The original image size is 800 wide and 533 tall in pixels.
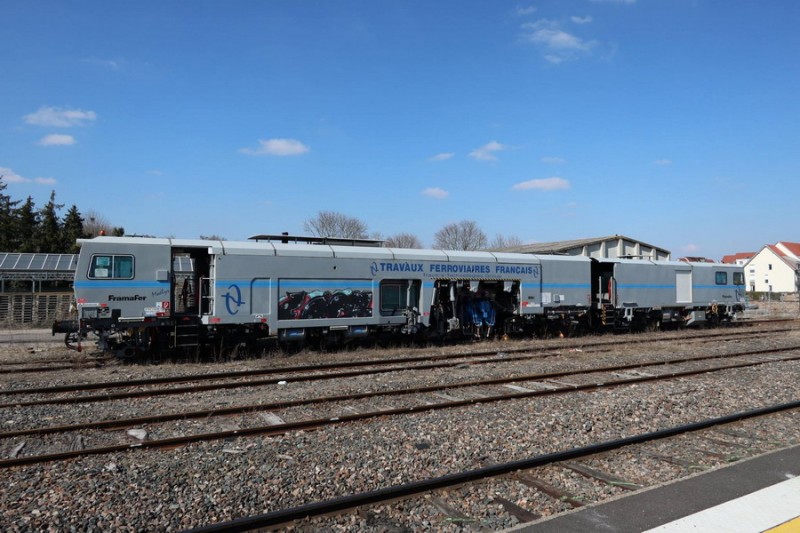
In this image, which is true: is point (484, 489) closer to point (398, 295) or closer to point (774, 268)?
point (398, 295)

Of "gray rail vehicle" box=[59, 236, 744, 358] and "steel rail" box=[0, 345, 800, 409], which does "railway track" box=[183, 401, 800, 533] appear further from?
"gray rail vehicle" box=[59, 236, 744, 358]

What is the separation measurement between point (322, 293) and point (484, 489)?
11.4 meters

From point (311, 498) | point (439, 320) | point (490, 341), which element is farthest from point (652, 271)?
point (311, 498)

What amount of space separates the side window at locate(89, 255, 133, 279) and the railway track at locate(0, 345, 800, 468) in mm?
6913

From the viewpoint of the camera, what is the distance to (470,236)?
77375mm

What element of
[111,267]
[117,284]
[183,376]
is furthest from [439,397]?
[111,267]

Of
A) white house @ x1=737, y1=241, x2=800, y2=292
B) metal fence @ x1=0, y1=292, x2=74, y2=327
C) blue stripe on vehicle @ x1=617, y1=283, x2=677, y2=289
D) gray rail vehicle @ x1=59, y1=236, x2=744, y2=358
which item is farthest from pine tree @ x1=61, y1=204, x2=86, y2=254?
white house @ x1=737, y1=241, x2=800, y2=292

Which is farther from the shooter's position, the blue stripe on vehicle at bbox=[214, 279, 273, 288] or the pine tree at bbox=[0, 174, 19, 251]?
the pine tree at bbox=[0, 174, 19, 251]

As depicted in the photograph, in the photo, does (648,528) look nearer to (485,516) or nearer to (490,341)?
(485,516)

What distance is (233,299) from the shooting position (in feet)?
50.4

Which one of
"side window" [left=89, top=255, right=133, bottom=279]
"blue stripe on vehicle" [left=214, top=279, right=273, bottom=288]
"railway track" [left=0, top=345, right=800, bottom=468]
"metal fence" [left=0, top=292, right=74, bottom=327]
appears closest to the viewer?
"railway track" [left=0, top=345, right=800, bottom=468]

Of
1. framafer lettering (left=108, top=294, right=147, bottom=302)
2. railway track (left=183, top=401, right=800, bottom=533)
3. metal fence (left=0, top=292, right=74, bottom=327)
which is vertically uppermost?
framafer lettering (left=108, top=294, right=147, bottom=302)

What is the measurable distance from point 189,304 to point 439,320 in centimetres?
807

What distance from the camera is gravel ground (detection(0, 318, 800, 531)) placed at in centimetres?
525
